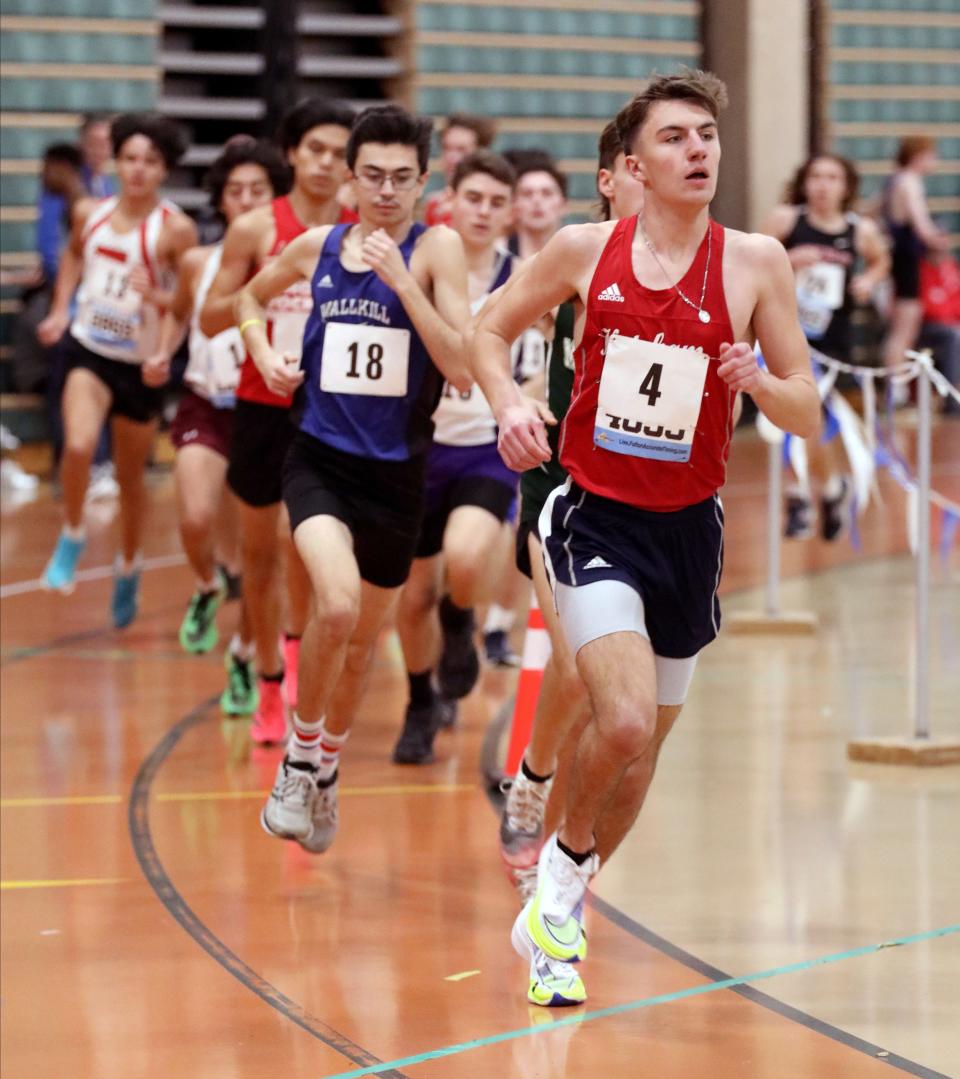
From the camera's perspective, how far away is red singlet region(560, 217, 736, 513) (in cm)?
392

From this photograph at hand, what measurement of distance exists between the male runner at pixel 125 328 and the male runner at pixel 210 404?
422mm

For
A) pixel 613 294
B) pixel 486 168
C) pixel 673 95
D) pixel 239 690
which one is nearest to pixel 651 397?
pixel 613 294

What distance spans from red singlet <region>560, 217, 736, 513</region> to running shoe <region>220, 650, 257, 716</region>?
3.07 metres

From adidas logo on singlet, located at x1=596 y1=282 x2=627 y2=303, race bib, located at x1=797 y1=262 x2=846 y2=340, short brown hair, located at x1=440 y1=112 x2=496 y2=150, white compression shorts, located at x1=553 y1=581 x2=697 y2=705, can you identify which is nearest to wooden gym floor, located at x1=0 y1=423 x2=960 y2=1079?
white compression shorts, located at x1=553 y1=581 x2=697 y2=705

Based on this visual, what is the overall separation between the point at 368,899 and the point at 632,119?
1935mm

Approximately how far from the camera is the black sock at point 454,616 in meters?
6.86

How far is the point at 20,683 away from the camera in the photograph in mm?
7453

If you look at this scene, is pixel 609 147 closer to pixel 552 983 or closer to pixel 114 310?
pixel 552 983

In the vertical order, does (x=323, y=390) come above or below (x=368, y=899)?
above

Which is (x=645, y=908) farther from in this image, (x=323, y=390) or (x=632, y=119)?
(x=632, y=119)

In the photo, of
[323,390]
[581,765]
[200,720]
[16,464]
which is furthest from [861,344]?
[581,765]

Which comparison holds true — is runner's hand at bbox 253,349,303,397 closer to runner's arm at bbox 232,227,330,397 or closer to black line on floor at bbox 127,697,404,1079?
runner's arm at bbox 232,227,330,397

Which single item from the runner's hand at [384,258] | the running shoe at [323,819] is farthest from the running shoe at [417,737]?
the runner's hand at [384,258]

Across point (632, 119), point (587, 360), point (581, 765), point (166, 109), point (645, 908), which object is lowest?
point (645, 908)
